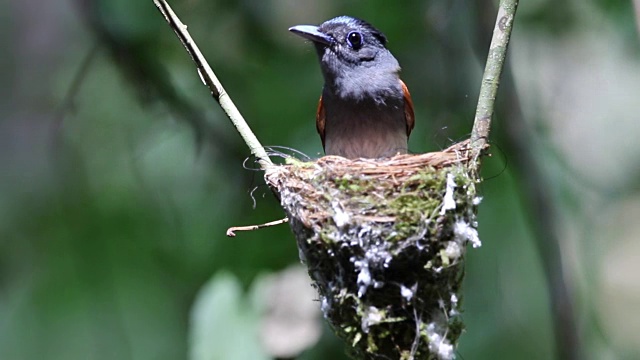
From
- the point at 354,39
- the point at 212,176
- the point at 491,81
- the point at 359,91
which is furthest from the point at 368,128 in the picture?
the point at 212,176

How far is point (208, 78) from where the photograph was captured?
2.76m

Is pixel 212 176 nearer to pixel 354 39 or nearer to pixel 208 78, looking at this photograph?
pixel 354 39

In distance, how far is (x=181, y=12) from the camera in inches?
178

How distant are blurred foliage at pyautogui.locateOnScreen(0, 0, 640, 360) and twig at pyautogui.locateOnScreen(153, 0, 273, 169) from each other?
1324mm

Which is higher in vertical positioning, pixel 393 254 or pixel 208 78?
pixel 208 78

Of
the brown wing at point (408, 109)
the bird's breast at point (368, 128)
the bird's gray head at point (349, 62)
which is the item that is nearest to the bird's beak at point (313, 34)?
the bird's gray head at point (349, 62)

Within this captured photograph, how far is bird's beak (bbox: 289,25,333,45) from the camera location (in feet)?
11.5

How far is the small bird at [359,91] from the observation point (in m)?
3.66

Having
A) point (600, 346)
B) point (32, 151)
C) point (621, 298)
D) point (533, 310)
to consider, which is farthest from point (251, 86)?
point (621, 298)

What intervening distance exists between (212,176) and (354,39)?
1327 millimetres

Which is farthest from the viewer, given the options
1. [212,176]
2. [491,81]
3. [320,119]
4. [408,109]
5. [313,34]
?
[212,176]

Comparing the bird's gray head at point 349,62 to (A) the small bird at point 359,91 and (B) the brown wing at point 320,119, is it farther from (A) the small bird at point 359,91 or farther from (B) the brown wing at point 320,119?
(B) the brown wing at point 320,119

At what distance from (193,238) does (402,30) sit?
64.2 inches

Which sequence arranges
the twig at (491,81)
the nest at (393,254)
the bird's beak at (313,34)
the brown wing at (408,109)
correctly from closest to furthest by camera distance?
the nest at (393,254)
the twig at (491,81)
the bird's beak at (313,34)
the brown wing at (408,109)
